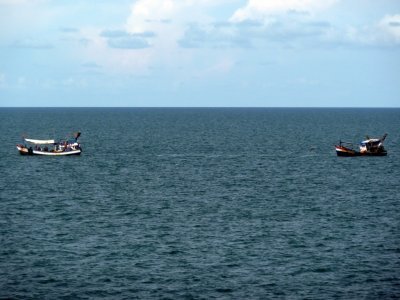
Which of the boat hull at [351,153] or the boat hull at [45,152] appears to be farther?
the boat hull at [45,152]

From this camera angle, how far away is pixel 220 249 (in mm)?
65125

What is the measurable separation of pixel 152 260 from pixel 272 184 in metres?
47.0

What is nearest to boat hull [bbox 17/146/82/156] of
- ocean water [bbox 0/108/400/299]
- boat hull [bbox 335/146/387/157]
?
ocean water [bbox 0/108/400/299]

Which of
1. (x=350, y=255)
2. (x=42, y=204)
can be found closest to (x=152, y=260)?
(x=350, y=255)

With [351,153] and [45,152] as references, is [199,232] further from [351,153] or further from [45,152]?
[45,152]

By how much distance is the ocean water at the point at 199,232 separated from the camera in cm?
5509

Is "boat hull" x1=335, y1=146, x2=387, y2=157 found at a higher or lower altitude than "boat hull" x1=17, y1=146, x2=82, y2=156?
higher

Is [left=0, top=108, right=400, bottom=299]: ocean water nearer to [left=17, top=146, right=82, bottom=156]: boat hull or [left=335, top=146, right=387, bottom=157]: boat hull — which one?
[left=335, top=146, right=387, bottom=157]: boat hull

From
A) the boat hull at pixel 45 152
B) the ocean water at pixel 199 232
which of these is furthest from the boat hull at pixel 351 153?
the boat hull at pixel 45 152

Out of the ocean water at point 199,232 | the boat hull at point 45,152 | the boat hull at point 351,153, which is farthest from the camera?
the boat hull at point 45,152

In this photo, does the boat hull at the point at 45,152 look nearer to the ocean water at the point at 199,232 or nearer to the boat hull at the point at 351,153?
the ocean water at the point at 199,232

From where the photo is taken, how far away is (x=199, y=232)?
71812 mm

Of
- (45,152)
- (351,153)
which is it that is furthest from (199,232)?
(45,152)

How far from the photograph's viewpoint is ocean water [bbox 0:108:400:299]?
2169 inches
